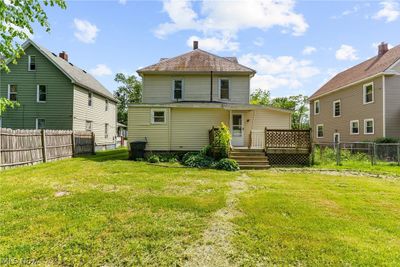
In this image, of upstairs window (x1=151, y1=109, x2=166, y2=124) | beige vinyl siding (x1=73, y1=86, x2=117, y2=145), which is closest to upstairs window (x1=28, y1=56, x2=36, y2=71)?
beige vinyl siding (x1=73, y1=86, x2=117, y2=145)

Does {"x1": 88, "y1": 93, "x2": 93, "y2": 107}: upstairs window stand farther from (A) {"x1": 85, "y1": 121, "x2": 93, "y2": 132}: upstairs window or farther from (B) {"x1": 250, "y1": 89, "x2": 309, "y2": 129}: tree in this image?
(B) {"x1": 250, "y1": 89, "x2": 309, "y2": 129}: tree

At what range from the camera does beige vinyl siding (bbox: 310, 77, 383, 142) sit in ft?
57.7

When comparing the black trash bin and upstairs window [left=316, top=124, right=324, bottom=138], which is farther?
upstairs window [left=316, top=124, right=324, bottom=138]

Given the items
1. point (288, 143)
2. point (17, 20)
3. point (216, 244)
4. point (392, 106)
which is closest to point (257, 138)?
point (288, 143)

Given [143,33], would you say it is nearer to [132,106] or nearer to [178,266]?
[132,106]

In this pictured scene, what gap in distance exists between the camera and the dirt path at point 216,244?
325 centimetres

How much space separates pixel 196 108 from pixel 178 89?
3.19m

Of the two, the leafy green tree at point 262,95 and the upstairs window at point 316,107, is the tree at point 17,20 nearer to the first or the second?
the upstairs window at point 316,107

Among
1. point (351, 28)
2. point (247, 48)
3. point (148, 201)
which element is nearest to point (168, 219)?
point (148, 201)

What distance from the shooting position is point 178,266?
313cm

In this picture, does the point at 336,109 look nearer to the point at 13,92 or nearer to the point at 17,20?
the point at 17,20

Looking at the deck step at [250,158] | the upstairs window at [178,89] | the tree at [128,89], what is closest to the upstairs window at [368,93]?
the deck step at [250,158]

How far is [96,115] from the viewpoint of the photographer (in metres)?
22.8

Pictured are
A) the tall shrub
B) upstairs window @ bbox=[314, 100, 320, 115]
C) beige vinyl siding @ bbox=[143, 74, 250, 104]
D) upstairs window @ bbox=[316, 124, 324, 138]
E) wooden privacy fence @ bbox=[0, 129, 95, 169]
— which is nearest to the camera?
wooden privacy fence @ bbox=[0, 129, 95, 169]
